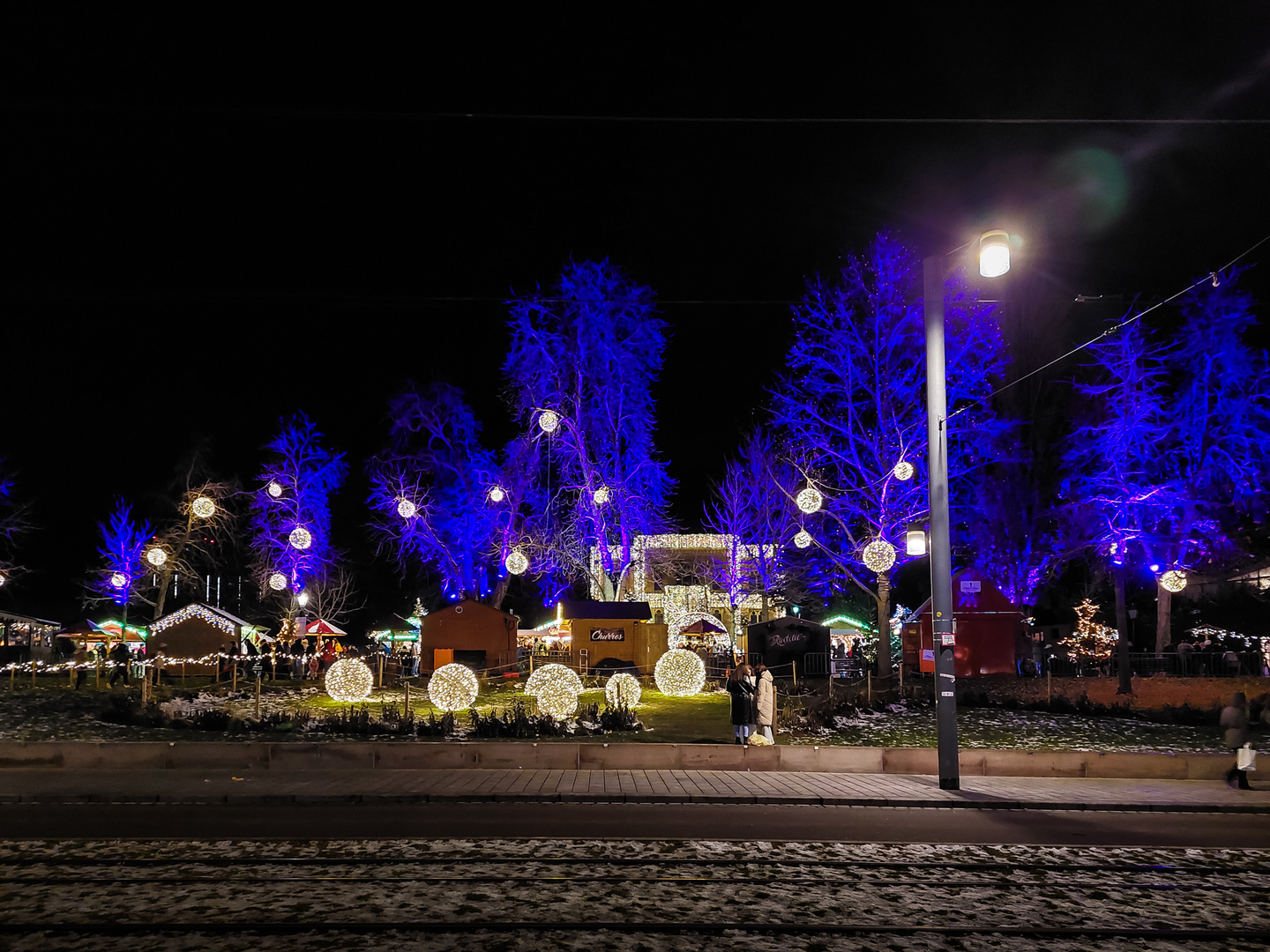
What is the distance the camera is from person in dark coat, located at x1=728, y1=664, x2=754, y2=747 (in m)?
16.4

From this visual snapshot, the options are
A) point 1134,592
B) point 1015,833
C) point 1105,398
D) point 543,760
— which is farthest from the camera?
point 1134,592

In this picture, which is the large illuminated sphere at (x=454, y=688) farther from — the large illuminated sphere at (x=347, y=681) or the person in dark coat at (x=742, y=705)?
the person in dark coat at (x=742, y=705)

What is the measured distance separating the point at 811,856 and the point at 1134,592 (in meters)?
39.0

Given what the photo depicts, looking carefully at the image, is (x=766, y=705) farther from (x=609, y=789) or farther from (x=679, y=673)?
(x=679, y=673)

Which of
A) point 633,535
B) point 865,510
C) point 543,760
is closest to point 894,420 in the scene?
point 865,510

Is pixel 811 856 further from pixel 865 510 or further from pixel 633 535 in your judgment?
pixel 633 535

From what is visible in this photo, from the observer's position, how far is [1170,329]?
3547 cm

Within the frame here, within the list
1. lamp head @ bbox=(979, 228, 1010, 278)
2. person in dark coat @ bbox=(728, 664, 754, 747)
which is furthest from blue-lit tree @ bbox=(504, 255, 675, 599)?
lamp head @ bbox=(979, 228, 1010, 278)

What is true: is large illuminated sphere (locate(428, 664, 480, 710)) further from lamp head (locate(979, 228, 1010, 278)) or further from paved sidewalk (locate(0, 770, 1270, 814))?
lamp head (locate(979, 228, 1010, 278))

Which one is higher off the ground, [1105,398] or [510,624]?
[1105,398]

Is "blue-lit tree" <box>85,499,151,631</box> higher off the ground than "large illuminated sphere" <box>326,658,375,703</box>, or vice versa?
"blue-lit tree" <box>85,499,151,631</box>

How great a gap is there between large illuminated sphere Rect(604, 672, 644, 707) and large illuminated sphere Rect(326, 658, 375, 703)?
234 inches

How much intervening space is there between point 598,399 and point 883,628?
1568 centimetres

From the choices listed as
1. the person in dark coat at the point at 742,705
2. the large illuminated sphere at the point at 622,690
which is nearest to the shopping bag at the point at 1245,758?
the person in dark coat at the point at 742,705
